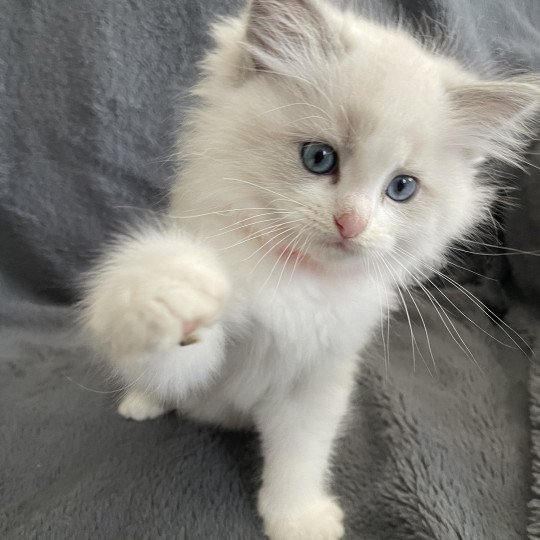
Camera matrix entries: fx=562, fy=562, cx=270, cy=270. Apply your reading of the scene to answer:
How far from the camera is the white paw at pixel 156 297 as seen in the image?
0.49m

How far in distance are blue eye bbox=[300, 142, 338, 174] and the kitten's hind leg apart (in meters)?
0.51

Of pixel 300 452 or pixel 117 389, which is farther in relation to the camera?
pixel 117 389

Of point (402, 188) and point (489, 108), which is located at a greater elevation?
point (489, 108)

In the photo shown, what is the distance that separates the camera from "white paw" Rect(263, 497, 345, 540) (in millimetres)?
800

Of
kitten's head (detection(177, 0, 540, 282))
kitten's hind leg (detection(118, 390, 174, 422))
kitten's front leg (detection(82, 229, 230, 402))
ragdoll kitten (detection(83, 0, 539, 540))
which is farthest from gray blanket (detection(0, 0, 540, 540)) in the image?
kitten's head (detection(177, 0, 540, 282))

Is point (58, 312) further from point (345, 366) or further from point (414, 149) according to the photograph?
point (414, 149)

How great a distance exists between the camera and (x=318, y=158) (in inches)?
25.7

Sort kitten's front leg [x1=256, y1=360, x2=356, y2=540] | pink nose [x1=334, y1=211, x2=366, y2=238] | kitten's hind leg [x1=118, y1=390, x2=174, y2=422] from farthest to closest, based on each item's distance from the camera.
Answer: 1. kitten's hind leg [x1=118, y1=390, x2=174, y2=422]
2. kitten's front leg [x1=256, y1=360, x2=356, y2=540]
3. pink nose [x1=334, y1=211, x2=366, y2=238]

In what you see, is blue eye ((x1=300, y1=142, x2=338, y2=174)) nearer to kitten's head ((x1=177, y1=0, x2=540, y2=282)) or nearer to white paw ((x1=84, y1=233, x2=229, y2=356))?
kitten's head ((x1=177, y1=0, x2=540, y2=282))

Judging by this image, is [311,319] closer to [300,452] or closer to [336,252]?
[336,252]

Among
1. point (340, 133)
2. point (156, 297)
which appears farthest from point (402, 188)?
point (156, 297)

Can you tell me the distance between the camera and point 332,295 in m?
0.70

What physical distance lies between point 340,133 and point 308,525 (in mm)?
555

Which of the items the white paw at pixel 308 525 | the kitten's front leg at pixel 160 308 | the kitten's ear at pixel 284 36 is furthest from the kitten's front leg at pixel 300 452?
the kitten's ear at pixel 284 36
